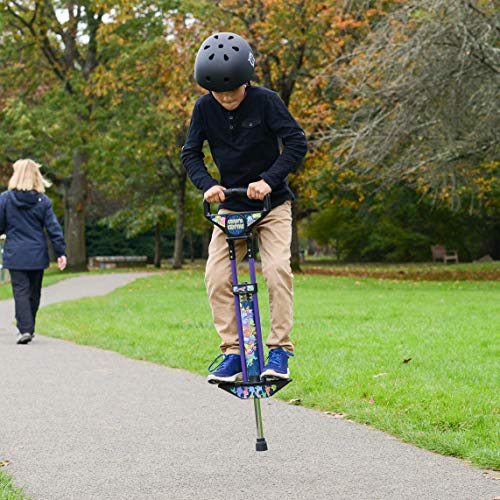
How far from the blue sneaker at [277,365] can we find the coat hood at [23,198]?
636 centimetres

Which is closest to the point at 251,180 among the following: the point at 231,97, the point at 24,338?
the point at 231,97

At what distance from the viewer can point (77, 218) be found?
34.9 metres

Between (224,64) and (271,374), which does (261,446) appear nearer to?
(271,374)

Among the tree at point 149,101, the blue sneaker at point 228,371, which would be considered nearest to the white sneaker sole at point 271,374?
the blue sneaker at point 228,371

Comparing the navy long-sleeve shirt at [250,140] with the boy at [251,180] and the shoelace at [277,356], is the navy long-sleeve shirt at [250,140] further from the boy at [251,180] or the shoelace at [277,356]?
the shoelace at [277,356]

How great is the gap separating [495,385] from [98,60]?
2955 centimetres

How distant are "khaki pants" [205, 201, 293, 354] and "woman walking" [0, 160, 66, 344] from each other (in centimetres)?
565

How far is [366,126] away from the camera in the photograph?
18.9 m

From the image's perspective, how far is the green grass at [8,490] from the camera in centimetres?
409

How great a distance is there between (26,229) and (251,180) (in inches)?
242

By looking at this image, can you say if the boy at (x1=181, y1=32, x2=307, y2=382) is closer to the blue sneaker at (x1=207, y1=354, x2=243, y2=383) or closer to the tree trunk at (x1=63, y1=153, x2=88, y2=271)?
the blue sneaker at (x1=207, y1=354, x2=243, y2=383)

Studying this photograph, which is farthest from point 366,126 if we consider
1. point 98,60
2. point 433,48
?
point 98,60

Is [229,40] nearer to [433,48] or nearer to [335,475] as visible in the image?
[335,475]

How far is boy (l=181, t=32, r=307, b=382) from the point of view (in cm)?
480
